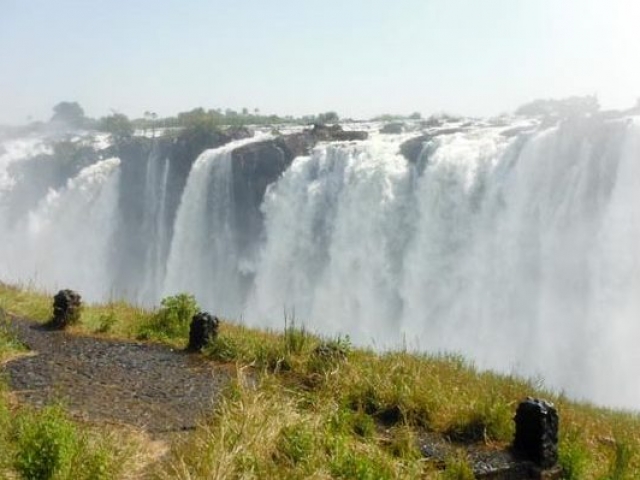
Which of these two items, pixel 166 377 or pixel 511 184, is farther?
pixel 511 184

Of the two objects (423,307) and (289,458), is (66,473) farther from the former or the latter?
(423,307)

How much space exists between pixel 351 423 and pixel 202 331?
3.48 m

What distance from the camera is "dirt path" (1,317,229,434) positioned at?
595 centimetres

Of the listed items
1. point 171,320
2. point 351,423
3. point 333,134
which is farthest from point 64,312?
point 333,134

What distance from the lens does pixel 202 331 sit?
28.3 feet

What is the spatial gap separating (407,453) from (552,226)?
63.0 feet

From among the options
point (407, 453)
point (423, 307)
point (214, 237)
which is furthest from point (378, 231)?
point (407, 453)

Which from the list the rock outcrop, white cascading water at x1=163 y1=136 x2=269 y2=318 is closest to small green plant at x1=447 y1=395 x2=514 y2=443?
the rock outcrop

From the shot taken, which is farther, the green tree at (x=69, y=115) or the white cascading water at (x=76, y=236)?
the green tree at (x=69, y=115)

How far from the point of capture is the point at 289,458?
4645mm

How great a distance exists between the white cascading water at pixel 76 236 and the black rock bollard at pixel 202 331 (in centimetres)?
3568

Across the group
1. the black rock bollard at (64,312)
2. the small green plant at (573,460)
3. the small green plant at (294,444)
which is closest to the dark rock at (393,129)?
the black rock bollard at (64,312)

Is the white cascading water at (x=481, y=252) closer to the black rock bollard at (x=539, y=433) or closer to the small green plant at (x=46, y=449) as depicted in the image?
the black rock bollard at (x=539, y=433)

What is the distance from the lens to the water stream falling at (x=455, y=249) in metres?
20.7
